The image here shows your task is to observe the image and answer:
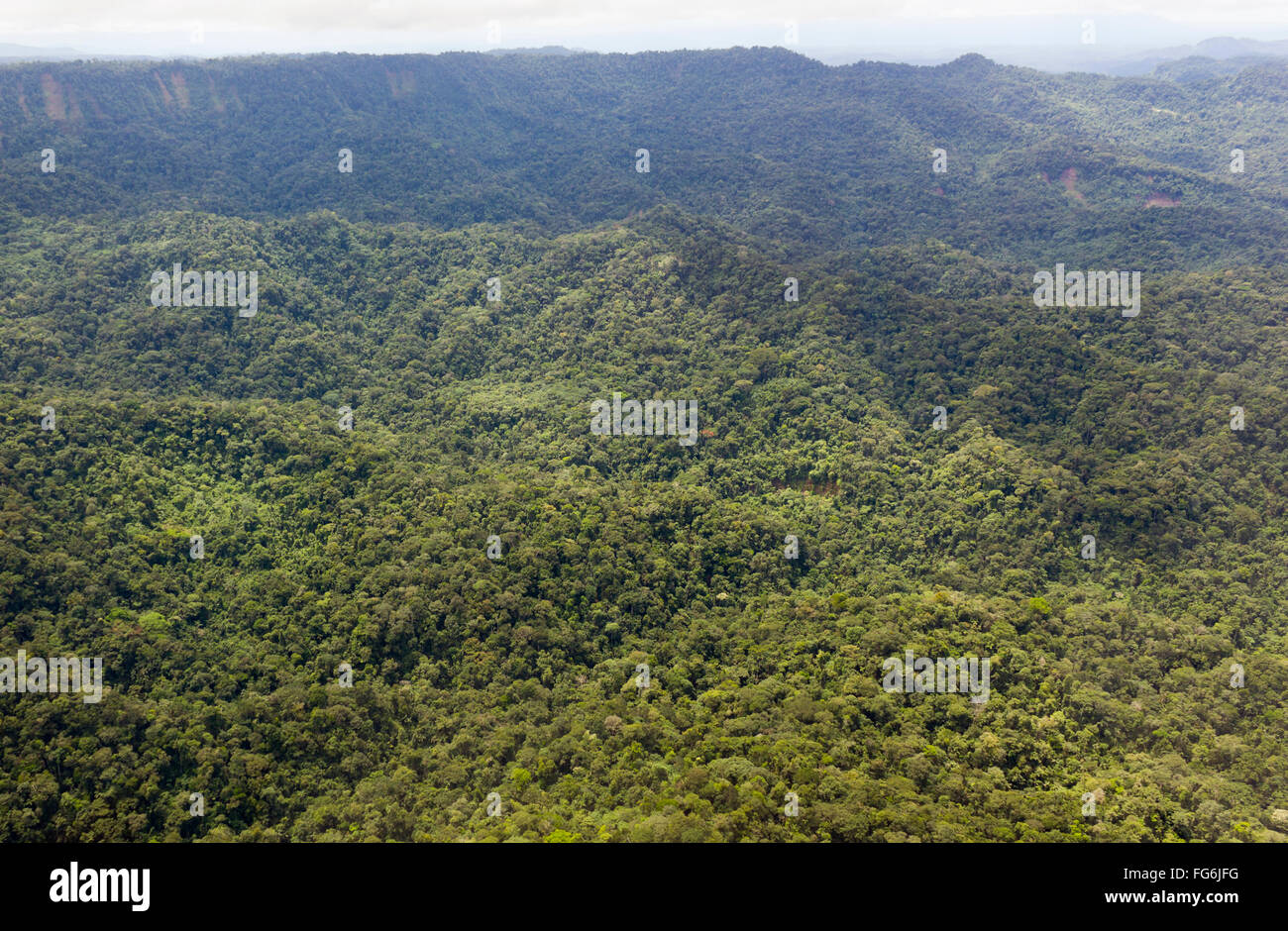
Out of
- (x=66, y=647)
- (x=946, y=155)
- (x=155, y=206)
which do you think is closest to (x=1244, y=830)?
(x=66, y=647)

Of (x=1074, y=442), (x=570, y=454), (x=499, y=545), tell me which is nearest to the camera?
(x=499, y=545)

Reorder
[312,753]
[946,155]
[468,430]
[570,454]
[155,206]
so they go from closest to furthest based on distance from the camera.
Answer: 1. [312,753]
2. [570,454]
3. [468,430]
4. [155,206]
5. [946,155]

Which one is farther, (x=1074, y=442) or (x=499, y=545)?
(x=1074, y=442)

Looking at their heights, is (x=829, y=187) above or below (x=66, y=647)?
above

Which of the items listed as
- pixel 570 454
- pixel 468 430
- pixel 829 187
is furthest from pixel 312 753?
pixel 829 187

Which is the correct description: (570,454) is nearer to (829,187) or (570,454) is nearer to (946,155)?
(829,187)

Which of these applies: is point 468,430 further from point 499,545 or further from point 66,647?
point 66,647

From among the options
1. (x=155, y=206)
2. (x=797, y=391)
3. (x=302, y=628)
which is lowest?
(x=302, y=628)
